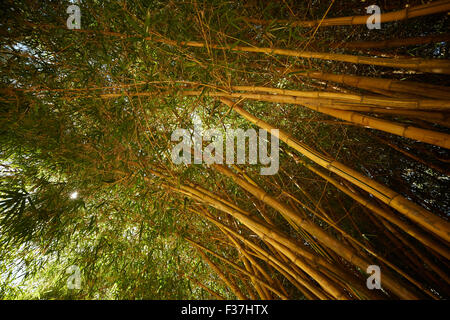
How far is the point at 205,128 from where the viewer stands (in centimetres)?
204

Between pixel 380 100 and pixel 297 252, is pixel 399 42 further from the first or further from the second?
pixel 297 252

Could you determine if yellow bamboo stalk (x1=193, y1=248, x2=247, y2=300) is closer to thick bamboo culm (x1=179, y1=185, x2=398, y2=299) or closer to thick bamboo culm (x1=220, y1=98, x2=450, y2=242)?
thick bamboo culm (x1=179, y1=185, x2=398, y2=299)

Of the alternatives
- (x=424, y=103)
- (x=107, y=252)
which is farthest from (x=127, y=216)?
(x=424, y=103)

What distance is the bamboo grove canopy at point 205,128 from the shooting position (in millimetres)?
1293

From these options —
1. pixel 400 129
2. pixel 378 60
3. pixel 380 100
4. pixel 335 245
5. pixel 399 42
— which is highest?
pixel 399 42

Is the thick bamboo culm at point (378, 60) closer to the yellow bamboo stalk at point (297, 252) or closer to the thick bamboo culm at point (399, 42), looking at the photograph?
the thick bamboo culm at point (399, 42)

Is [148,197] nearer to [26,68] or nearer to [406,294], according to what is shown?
[26,68]

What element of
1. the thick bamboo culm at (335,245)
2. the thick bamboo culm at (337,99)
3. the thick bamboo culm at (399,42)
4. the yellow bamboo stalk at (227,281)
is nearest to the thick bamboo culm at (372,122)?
the thick bamboo culm at (337,99)

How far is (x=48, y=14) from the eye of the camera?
1639mm

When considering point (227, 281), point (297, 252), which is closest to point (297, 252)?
point (297, 252)

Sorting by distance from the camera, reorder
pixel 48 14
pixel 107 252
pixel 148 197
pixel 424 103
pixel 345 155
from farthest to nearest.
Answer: pixel 345 155
pixel 107 252
pixel 148 197
pixel 48 14
pixel 424 103

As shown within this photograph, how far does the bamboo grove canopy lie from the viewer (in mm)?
1293
